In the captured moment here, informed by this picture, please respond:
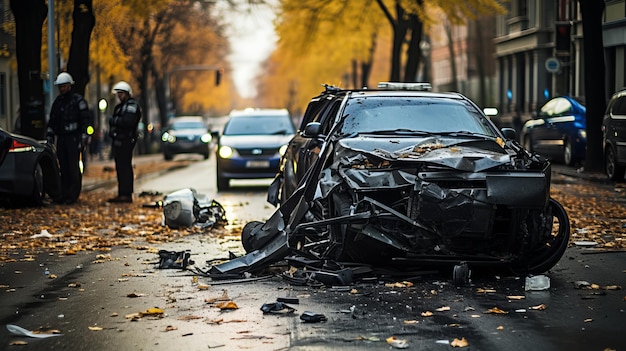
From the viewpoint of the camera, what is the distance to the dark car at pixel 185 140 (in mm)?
44219

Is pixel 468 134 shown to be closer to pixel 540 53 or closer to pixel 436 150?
pixel 436 150

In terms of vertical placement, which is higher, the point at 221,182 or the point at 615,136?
the point at 615,136

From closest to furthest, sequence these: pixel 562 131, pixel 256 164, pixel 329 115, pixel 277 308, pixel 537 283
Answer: pixel 277 308
pixel 537 283
pixel 329 115
pixel 256 164
pixel 562 131

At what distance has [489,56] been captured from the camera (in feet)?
261

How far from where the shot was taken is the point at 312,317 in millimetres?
7645

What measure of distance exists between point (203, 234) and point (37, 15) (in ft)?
33.2

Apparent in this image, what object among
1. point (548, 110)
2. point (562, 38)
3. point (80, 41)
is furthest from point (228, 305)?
point (562, 38)

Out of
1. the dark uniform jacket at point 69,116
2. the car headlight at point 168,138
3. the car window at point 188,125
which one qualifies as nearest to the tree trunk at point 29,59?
the dark uniform jacket at point 69,116

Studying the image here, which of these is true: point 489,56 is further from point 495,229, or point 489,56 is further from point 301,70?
point 495,229

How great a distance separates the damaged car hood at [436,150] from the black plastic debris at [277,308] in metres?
1.85

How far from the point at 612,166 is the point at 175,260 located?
50.1 ft

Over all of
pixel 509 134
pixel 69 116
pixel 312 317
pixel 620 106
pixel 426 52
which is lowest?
pixel 312 317

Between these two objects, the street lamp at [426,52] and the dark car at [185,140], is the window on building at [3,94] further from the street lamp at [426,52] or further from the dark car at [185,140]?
the street lamp at [426,52]

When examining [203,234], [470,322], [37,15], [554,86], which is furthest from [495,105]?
[470,322]
